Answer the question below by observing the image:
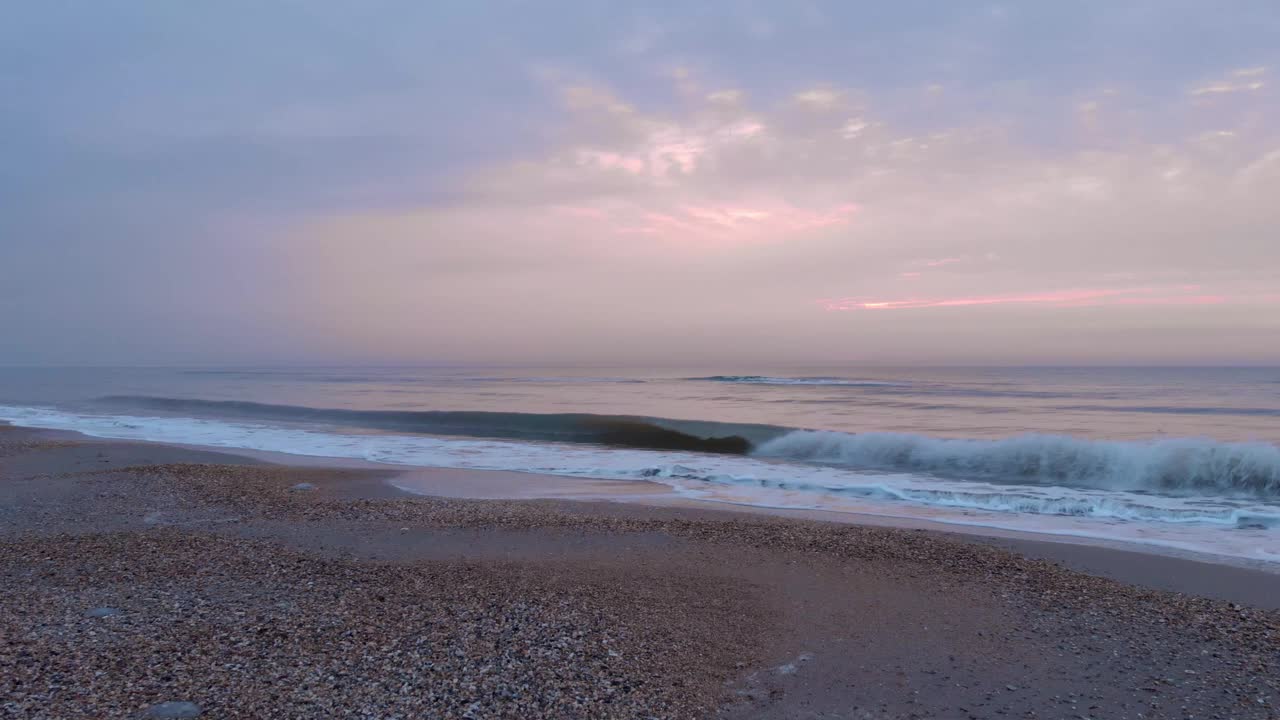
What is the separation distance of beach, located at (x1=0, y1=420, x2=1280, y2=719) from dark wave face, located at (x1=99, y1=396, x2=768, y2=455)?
13571mm

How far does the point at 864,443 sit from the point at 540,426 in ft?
40.2

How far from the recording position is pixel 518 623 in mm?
5160

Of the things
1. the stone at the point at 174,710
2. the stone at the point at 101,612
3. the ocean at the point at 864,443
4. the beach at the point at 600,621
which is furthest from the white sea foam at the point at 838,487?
the stone at the point at 174,710

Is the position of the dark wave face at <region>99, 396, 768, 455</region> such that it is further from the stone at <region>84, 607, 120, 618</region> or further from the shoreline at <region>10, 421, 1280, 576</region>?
the stone at <region>84, 607, 120, 618</region>

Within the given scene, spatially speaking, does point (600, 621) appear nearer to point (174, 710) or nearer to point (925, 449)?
point (174, 710)

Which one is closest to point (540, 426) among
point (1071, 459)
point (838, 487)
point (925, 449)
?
point (925, 449)

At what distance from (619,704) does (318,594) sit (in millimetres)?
3031

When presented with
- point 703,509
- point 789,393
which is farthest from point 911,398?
point 703,509

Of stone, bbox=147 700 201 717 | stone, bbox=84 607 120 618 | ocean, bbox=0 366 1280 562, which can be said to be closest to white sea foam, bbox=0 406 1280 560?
ocean, bbox=0 366 1280 562

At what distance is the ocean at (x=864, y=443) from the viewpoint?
1126 cm

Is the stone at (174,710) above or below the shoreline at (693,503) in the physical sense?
above

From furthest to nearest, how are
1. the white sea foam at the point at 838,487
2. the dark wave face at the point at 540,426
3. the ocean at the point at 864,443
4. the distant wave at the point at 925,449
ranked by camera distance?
the dark wave face at the point at 540,426 < the distant wave at the point at 925,449 < the ocean at the point at 864,443 < the white sea foam at the point at 838,487

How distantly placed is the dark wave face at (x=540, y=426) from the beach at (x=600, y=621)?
1357 cm

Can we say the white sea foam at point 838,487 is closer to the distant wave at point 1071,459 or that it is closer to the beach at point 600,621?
the distant wave at point 1071,459
